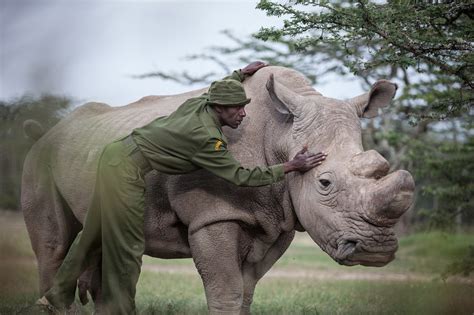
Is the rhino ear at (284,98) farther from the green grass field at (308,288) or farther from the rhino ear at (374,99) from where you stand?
the green grass field at (308,288)

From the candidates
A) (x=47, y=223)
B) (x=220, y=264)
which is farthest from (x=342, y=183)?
(x=47, y=223)

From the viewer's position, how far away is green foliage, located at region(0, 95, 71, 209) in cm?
583

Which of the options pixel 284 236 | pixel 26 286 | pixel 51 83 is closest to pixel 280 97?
pixel 284 236

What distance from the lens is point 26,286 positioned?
759cm

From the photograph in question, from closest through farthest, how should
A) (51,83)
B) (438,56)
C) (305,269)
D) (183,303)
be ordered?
(51,83) → (438,56) → (183,303) → (305,269)

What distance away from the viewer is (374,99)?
632cm

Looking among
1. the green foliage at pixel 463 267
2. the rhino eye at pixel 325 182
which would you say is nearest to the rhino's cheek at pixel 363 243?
the rhino eye at pixel 325 182

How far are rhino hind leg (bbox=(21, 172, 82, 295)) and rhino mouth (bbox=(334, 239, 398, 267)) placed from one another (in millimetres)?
3244

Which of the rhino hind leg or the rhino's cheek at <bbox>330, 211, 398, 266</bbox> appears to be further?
the rhino hind leg

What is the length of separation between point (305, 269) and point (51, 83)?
37.2ft

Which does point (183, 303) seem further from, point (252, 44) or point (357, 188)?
point (252, 44)

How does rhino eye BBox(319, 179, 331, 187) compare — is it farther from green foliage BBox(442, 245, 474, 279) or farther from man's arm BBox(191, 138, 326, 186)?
green foliage BBox(442, 245, 474, 279)

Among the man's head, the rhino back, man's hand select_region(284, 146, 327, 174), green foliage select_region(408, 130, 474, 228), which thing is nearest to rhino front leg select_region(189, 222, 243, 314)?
man's hand select_region(284, 146, 327, 174)

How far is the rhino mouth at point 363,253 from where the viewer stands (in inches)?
207
